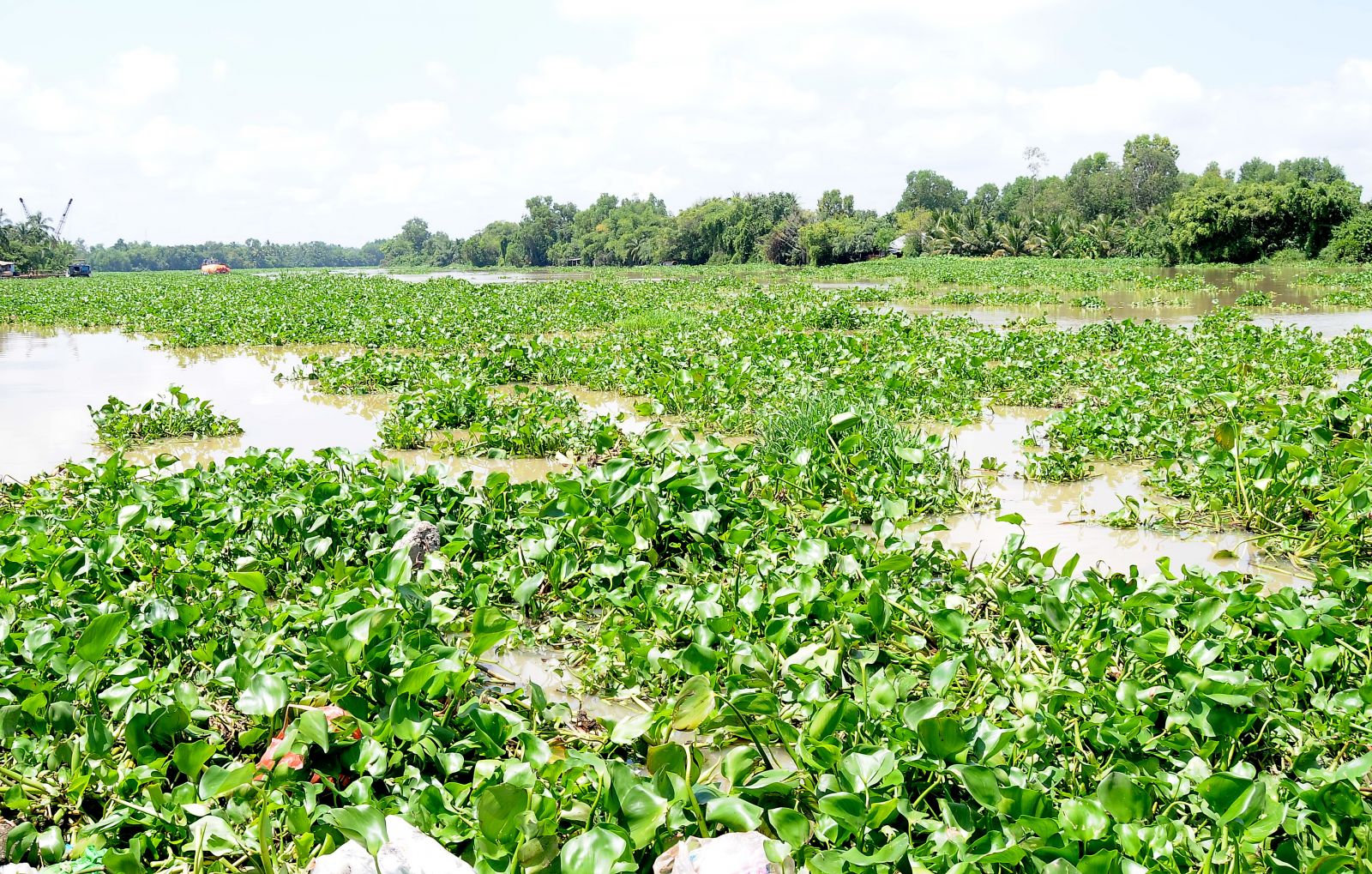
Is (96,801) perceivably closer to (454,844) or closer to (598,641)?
(454,844)

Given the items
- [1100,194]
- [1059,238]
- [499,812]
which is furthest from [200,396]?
[1100,194]

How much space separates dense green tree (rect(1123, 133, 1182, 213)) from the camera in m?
53.5

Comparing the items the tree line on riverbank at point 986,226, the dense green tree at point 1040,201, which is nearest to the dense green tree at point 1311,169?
the tree line on riverbank at point 986,226

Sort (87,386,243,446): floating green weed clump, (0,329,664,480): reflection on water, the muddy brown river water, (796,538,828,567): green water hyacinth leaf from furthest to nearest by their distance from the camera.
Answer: (87,386,243,446): floating green weed clump → (0,329,664,480): reflection on water → the muddy brown river water → (796,538,828,567): green water hyacinth leaf

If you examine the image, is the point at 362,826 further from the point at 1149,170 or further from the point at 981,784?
the point at 1149,170

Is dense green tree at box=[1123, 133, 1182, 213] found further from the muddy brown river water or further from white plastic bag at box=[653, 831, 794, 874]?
white plastic bag at box=[653, 831, 794, 874]

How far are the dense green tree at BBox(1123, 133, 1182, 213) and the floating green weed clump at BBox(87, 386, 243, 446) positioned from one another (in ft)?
188

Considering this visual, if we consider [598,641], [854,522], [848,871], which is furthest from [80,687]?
[854,522]

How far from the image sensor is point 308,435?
7.25 meters

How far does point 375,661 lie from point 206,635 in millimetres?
850

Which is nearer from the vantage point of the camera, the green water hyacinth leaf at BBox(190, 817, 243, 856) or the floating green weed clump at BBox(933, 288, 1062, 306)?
the green water hyacinth leaf at BBox(190, 817, 243, 856)

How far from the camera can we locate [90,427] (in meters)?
7.43

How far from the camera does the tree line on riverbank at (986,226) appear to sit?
3005 cm

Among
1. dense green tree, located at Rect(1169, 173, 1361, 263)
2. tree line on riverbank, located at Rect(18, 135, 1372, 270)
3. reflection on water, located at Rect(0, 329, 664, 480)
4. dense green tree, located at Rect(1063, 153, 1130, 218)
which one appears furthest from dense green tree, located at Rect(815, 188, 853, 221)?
reflection on water, located at Rect(0, 329, 664, 480)
